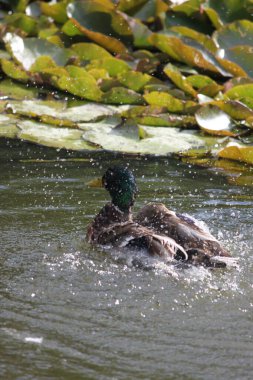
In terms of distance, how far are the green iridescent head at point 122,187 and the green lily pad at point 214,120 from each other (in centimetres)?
204

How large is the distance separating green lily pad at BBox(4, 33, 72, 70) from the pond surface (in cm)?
229

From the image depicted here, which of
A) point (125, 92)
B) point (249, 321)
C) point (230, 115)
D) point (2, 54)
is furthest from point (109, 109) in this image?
point (249, 321)

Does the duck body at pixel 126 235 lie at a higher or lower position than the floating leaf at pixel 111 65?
lower

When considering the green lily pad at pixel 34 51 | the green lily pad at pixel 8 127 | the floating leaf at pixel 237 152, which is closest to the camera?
the floating leaf at pixel 237 152

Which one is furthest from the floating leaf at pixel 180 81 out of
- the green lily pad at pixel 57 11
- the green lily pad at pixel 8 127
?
the green lily pad at pixel 57 11

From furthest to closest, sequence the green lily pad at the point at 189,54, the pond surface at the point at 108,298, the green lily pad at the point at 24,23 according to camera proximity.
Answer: the green lily pad at the point at 24,23 < the green lily pad at the point at 189,54 < the pond surface at the point at 108,298

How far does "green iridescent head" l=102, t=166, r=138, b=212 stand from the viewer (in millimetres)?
5551

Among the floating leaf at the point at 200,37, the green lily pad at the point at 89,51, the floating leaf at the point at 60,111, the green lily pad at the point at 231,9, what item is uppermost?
the green lily pad at the point at 231,9

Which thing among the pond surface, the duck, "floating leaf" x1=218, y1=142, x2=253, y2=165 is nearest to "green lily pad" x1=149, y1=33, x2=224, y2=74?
"floating leaf" x1=218, y1=142, x2=253, y2=165

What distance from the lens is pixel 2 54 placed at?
29.3 feet

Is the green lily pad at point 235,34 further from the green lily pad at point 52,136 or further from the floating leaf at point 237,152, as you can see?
the green lily pad at point 52,136

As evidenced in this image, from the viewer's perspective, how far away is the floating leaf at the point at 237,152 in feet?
23.0

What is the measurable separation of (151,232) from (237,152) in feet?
6.73

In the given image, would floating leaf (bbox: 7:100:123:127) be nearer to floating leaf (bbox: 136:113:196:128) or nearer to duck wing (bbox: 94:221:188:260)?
floating leaf (bbox: 136:113:196:128)
